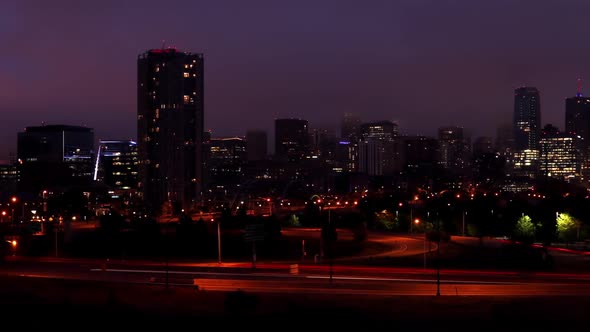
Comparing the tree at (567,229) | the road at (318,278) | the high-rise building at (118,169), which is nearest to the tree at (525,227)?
the tree at (567,229)

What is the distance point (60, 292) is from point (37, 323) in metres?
8.45

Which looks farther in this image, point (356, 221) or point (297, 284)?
point (356, 221)

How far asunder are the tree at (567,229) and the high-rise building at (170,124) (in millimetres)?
84925

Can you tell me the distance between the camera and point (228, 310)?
22891mm

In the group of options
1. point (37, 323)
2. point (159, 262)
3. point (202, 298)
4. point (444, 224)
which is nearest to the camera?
point (37, 323)

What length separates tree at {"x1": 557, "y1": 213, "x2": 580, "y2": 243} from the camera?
53.6 meters

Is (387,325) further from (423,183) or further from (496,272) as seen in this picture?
(423,183)

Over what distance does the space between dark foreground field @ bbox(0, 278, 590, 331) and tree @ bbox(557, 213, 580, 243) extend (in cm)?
2994

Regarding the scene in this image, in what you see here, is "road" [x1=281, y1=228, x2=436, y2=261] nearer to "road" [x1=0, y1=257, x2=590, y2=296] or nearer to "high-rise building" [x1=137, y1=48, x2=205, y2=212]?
"road" [x1=0, y1=257, x2=590, y2=296]

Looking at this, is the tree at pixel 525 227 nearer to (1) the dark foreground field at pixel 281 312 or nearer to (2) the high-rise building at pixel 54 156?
(1) the dark foreground field at pixel 281 312

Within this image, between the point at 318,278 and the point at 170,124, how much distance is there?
11450cm

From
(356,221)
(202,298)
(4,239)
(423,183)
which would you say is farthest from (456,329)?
(423,183)

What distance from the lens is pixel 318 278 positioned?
3131cm

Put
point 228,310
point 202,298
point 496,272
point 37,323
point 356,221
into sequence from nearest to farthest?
point 37,323 → point 228,310 → point 202,298 → point 496,272 → point 356,221
